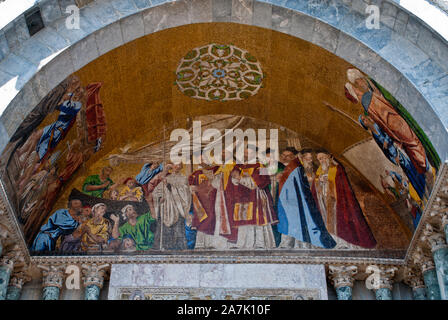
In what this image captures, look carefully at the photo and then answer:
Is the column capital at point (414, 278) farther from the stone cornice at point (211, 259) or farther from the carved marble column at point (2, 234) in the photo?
the carved marble column at point (2, 234)

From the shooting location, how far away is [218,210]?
366 inches

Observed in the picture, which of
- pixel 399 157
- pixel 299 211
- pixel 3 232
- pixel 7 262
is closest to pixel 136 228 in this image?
pixel 7 262

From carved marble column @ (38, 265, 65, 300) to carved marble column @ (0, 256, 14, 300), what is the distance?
1.63ft

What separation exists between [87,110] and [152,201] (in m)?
1.59

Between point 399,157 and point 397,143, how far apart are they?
0.76 feet

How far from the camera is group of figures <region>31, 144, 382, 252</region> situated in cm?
893

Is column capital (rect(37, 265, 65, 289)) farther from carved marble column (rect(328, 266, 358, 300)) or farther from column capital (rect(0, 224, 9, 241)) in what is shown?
carved marble column (rect(328, 266, 358, 300))

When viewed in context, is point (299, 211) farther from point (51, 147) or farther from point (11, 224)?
point (11, 224)

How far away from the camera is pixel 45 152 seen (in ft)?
27.5

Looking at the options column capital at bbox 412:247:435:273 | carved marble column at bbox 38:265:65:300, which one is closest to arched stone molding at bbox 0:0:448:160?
column capital at bbox 412:247:435:273

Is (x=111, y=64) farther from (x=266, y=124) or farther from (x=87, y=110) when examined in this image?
(x=266, y=124)

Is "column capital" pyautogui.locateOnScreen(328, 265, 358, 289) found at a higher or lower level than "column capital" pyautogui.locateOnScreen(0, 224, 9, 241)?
lower

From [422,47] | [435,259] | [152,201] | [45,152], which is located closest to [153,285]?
[152,201]

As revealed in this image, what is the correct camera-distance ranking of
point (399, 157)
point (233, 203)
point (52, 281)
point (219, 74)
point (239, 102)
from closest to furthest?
1. point (52, 281)
2. point (399, 157)
3. point (219, 74)
4. point (233, 203)
5. point (239, 102)
